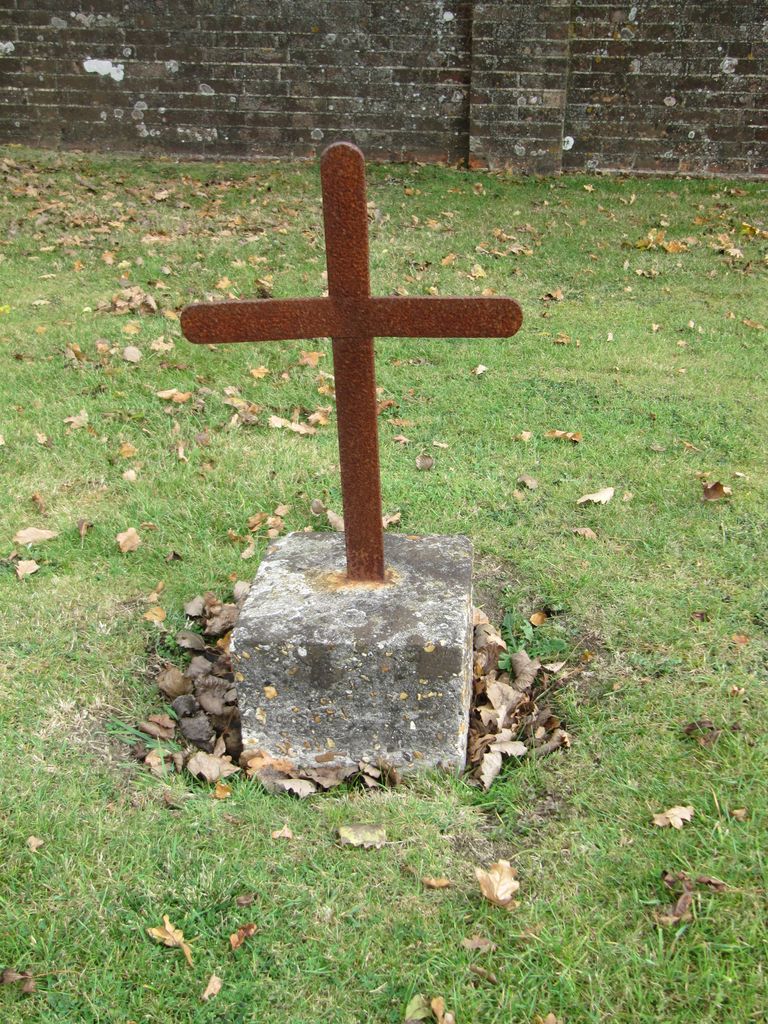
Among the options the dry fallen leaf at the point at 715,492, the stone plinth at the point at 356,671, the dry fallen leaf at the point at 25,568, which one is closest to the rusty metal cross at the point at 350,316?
the stone plinth at the point at 356,671

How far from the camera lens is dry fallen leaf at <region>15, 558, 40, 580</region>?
3.43 metres

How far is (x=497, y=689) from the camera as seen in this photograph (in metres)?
2.89

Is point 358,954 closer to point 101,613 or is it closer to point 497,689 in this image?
point 497,689

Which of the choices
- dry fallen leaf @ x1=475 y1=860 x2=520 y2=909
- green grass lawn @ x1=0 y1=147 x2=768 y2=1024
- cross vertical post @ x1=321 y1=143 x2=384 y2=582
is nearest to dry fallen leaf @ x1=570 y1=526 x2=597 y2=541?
green grass lawn @ x1=0 y1=147 x2=768 y2=1024

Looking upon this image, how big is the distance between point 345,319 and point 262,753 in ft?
4.32

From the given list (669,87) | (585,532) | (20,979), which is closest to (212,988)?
(20,979)

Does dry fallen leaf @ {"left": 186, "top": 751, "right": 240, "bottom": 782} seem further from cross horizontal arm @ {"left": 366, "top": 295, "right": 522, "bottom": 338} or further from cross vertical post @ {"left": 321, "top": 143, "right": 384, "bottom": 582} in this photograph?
cross horizontal arm @ {"left": 366, "top": 295, "right": 522, "bottom": 338}

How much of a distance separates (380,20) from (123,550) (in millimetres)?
7469

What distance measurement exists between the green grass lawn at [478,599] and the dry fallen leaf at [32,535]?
0.18ft

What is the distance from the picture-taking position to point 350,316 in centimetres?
239

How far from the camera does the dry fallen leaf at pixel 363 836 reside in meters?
2.34

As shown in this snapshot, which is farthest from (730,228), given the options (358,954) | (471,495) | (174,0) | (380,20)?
(358,954)

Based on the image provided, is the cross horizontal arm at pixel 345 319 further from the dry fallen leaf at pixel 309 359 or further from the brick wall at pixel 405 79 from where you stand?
the brick wall at pixel 405 79

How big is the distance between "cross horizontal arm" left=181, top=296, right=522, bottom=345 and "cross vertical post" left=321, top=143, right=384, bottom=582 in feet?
0.09
